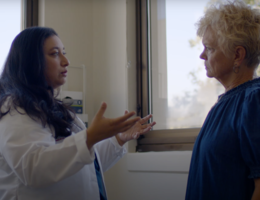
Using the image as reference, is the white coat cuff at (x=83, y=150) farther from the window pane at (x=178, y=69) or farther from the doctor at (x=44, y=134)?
the window pane at (x=178, y=69)

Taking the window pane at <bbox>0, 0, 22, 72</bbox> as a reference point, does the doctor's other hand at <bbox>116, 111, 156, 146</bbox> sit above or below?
below

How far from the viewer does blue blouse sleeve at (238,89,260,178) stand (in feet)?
2.80

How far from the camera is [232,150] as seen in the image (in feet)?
3.06

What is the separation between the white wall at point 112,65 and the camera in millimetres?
1826

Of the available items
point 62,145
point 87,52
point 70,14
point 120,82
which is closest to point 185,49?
point 120,82

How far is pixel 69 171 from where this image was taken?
0.93 meters

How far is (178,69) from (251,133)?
3.83 feet

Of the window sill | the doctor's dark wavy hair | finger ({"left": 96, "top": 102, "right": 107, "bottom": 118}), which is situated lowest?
the window sill

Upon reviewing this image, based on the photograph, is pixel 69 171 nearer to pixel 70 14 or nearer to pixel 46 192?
pixel 46 192

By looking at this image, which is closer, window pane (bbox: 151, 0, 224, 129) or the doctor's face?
the doctor's face

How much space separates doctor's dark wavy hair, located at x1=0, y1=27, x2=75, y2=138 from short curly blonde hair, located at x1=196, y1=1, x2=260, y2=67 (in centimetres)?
76

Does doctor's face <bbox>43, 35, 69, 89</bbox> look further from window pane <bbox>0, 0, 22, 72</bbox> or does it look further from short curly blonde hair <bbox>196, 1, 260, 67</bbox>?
window pane <bbox>0, 0, 22, 72</bbox>

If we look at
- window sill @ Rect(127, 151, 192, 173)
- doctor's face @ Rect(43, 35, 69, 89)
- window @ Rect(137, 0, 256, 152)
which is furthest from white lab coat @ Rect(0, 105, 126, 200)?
window @ Rect(137, 0, 256, 152)

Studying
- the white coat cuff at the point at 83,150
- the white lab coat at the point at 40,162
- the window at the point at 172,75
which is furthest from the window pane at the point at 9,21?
the white coat cuff at the point at 83,150
